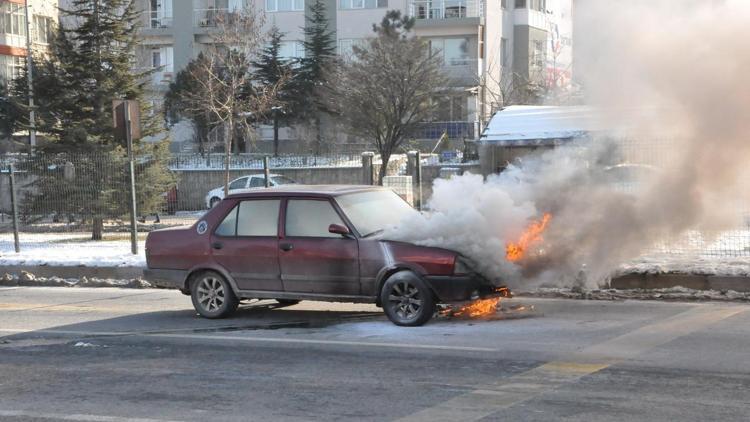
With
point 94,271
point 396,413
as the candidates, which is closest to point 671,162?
point 396,413

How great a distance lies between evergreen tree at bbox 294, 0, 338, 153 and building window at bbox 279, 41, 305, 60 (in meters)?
1.11

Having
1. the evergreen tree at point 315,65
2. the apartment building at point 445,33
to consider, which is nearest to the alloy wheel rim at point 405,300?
the evergreen tree at point 315,65

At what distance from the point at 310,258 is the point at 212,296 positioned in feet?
4.88

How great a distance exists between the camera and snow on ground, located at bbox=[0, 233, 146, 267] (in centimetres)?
1510

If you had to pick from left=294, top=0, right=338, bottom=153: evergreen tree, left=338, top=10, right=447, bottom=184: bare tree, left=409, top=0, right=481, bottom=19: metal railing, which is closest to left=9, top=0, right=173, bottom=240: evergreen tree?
left=338, top=10, right=447, bottom=184: bare tree

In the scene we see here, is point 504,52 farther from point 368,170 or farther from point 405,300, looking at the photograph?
point 405,300

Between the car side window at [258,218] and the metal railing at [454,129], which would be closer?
the car side window at [258,218]

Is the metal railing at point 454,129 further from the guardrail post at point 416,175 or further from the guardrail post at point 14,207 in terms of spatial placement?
the guardrail post at point 14,207

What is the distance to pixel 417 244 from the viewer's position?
29.3 feet

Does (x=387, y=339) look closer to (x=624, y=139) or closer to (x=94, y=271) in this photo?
(x=624, y=139)

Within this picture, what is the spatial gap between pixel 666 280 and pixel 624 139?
83.2 inches

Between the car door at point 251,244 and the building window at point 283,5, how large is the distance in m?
36.8

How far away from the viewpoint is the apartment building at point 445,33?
39.8 metres

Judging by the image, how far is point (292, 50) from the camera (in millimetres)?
45375
